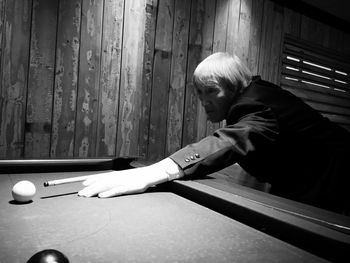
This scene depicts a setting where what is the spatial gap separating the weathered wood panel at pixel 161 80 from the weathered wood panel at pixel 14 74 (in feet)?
3.96

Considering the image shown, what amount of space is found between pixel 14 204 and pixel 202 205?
0.68 m

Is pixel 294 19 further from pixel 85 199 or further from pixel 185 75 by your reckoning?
pixel 85 199

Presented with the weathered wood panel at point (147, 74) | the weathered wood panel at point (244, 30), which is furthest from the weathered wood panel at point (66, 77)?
the weathered wood panel at point (244, 30)

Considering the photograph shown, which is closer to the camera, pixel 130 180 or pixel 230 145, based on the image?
pixel 130 180

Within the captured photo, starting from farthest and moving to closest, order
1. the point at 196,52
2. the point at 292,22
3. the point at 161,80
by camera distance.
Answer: the point at 292,22 → the point at 196,52 → the point at 161,80

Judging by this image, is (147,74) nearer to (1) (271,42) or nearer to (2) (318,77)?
(1) (271,42)

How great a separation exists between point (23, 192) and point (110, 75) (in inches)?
77.9

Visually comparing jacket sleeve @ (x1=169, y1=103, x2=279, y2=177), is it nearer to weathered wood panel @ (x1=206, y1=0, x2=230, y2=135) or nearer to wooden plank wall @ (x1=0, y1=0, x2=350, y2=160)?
wooden plank wall @ (x1=0, y1=0, x2=350, y2=160)

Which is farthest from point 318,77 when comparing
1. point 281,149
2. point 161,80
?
point 281,149

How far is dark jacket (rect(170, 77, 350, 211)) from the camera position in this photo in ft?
4.64

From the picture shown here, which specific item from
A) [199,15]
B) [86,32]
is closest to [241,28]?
[199,15]

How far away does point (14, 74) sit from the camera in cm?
252

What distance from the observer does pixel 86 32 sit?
2805 millimetres

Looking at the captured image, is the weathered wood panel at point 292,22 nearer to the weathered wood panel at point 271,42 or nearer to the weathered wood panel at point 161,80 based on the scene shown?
the weathered wood panel at point 271,42
